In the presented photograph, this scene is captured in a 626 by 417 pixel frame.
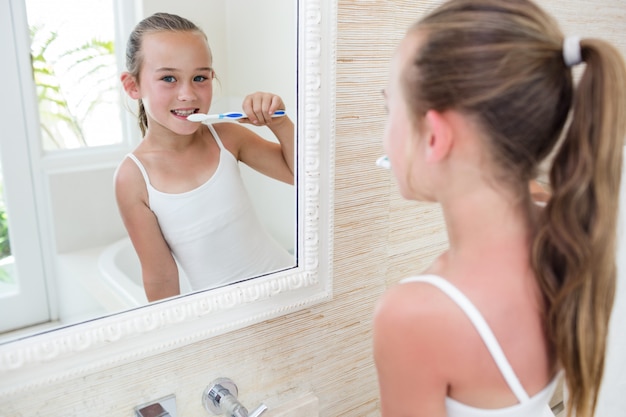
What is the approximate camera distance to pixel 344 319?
1.02 meters

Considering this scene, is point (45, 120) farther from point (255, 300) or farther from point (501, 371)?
point (501, 371)

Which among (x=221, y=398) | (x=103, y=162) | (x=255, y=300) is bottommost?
(x=221, y=398)

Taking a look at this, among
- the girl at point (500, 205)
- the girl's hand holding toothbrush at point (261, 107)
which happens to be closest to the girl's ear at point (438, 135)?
the girl at point (500, 205)

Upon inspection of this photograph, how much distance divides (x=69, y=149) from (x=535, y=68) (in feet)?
1.69

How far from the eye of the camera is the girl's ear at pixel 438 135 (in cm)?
56

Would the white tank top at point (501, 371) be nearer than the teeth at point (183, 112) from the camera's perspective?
Yes

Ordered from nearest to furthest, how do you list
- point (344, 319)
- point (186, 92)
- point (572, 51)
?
point (572, 51)
point (186, 92)
point (344, 319)

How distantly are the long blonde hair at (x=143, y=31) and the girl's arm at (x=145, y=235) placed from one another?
6 cm

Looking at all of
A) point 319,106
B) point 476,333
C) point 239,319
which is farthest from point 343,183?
point 476,333

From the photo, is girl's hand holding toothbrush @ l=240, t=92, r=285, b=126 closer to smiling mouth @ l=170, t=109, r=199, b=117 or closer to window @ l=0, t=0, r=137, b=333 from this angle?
smiling mouth @ l=170, t=109, r=199, b=117

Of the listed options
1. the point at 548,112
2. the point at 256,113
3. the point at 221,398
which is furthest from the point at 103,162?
the point at 548,112

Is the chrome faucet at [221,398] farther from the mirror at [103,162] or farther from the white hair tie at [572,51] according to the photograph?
the white hair tie at [572,51]

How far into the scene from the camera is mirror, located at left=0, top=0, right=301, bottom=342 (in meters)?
0.65

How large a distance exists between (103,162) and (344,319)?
0.52 meters
